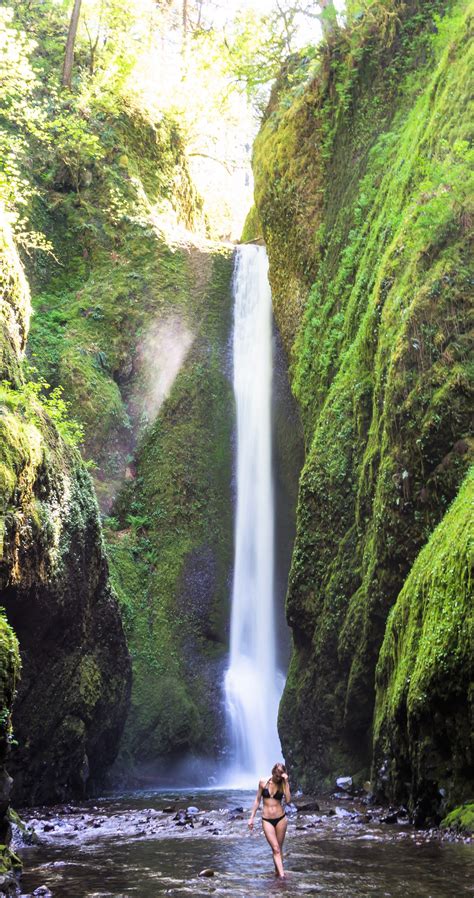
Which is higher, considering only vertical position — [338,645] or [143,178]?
[143,178]

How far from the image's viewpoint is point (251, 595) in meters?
22.3

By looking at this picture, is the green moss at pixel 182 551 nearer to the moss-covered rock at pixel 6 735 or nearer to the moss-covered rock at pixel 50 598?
the moss-covered rock at pixel 50 598

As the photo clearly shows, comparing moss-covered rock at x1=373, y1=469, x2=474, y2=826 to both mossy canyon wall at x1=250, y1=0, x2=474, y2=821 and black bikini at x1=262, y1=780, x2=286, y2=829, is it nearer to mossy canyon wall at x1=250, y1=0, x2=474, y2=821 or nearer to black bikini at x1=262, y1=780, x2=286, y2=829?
mossy canyon wall at x1=250, y1=0, x2=474, y2=821

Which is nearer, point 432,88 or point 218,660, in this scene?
point 432,88

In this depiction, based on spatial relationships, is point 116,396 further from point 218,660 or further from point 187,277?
point 218,660

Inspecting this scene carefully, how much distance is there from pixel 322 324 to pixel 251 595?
27.6 feet

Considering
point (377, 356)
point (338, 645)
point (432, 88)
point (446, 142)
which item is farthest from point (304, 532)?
point (432, 88)

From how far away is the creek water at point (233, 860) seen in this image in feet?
20.5

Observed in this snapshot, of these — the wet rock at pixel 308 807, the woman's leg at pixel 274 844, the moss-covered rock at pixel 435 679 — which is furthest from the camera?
the wet rock at pixel 308 807

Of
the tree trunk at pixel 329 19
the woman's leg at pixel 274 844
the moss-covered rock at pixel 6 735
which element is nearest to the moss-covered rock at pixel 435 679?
the woman's leg at pixel 274 844

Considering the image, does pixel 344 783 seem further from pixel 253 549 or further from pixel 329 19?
pixel 329 19

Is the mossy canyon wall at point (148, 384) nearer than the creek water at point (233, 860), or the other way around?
the creek water at point (233, 860)

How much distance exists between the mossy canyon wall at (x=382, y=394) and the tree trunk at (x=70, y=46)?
12.0 m

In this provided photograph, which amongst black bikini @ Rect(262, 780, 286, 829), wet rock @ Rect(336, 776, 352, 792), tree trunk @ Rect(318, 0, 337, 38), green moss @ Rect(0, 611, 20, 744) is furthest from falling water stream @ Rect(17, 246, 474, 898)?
tree trunk @ Rect(318, 0, 337, 38)
